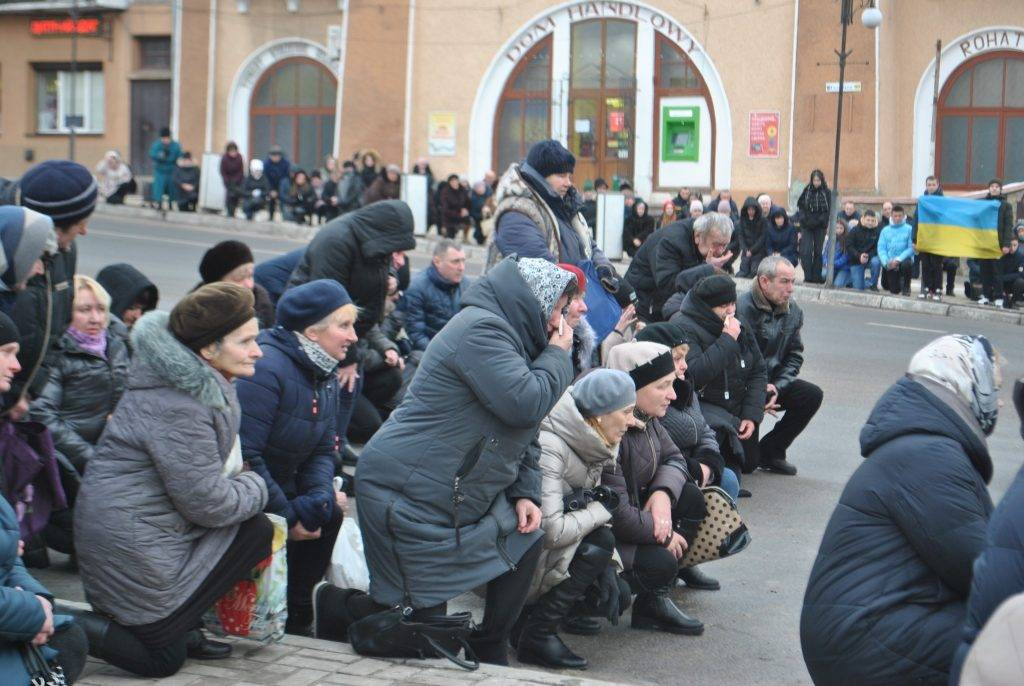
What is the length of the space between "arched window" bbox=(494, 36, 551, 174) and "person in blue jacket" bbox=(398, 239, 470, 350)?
72.1ft

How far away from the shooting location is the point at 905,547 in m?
4.75

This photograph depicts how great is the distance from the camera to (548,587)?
21.1ft

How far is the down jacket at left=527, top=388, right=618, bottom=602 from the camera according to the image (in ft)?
20.9

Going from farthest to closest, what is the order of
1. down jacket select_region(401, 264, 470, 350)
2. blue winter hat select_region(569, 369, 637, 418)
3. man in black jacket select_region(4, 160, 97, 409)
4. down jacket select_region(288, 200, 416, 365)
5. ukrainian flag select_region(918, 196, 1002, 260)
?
ukrainian flag select_region(918, 196, 1002, 260) < down jacket select_region(401, 264, 470, 350) < down jacket select_region(288, 200, 416, 365) < blue winter hat select_region(569, 369, 637, 418) < man in black jacket select_region(4, 160, 97, 409)

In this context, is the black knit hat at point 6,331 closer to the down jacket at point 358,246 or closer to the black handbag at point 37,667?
the black handbag at point 37,667

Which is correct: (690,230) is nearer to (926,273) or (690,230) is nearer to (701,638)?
(701,638)

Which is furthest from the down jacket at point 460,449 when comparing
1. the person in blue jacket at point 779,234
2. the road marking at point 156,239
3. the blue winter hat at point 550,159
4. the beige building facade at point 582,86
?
the beige building facade at point 582,86

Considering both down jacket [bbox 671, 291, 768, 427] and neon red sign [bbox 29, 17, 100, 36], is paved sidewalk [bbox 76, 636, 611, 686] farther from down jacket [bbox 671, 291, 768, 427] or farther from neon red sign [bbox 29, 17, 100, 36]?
neon red sign [bbox 29, 17, 100, 36]

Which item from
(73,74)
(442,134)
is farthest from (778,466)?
(73,74)

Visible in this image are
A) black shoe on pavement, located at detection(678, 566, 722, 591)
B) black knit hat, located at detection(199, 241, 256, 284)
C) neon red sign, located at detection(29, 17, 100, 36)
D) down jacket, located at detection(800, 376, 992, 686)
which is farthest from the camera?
neon red sign, located at detection(29, 17, 100, 36)

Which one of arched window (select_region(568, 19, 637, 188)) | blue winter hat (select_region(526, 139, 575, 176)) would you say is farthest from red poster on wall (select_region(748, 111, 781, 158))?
blue winter hat (select_region(526, 139, 575, 176))

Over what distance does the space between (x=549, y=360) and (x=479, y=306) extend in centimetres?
36

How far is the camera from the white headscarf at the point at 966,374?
4867 mm

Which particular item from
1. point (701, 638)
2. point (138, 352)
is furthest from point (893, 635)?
point (138, 352)
